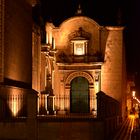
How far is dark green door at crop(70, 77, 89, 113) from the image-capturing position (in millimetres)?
37938

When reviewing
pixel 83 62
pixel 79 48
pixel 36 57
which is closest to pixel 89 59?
pixel 83 62

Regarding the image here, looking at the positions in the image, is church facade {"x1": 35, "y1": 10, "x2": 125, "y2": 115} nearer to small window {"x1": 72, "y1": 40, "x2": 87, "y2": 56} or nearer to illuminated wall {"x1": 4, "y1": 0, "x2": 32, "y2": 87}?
small window {"x1": 72, "y1": 40, "x2": 87, "y2": 56}

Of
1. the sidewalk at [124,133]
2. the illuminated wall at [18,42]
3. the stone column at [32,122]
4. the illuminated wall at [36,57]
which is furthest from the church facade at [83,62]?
the stone column at [32,122]

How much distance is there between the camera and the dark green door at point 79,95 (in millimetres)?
37938

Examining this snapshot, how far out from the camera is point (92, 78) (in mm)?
37750

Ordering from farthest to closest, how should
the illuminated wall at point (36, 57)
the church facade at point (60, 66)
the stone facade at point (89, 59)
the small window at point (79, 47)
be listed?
the small window at point (79, 47) < the stone facade at point (89, 59) < the illuminated wall at point (36, 57) < the church facade at point (60, 66)

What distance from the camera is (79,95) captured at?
38.2 meters

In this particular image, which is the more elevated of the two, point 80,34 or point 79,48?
point 80,34

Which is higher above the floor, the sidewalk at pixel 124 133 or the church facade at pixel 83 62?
the church facade at pixel 83 62

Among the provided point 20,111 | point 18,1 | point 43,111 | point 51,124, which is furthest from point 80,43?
point 51,124

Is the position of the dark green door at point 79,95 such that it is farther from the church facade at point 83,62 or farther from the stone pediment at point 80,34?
the stone pediment at point 80,34

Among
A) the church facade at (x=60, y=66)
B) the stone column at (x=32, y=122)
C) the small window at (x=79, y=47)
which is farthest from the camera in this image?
the small window at (x=79, y=47)

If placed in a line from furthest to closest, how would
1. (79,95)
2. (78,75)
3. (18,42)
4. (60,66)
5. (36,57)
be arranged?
1. (79,95)
2. (78,75)
3. (60,66)
4. (36,57)
5. (18,42)

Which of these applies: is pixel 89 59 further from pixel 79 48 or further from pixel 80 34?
pixel 80 34
